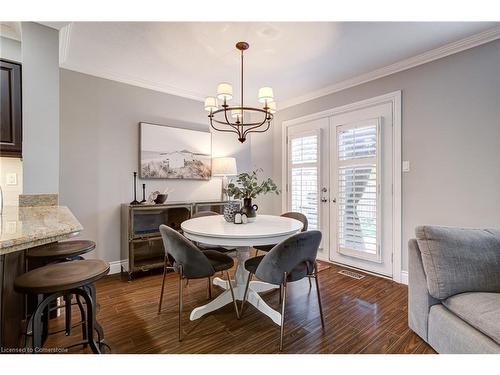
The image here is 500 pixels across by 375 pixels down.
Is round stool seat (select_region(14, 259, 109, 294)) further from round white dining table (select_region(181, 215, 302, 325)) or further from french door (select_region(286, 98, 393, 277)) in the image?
french door (select_region(286, 98, 393, 277))

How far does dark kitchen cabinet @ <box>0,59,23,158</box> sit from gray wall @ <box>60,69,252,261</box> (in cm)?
61

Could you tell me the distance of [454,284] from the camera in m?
1.53

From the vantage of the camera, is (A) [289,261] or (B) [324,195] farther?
(B) [324,195]

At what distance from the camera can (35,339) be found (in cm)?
117

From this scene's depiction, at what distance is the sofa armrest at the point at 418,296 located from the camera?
1656 millimetres

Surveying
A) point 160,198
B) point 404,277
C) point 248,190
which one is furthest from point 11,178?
point 404,277

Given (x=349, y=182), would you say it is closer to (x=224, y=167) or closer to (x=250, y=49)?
(x=224, y=167)

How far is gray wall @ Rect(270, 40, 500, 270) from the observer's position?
223cm

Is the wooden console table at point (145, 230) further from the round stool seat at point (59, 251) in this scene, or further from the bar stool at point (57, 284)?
the bar stool at point (57, 284)

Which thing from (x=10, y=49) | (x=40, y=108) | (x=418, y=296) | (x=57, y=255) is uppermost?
(x=10, y=49)

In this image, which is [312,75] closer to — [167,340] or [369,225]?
[369,225]

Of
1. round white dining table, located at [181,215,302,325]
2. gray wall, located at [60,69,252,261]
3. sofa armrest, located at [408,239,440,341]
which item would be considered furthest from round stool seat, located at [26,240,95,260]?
sofa armrest, located at [408,239,440,341]

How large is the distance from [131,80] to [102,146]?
90 cm
